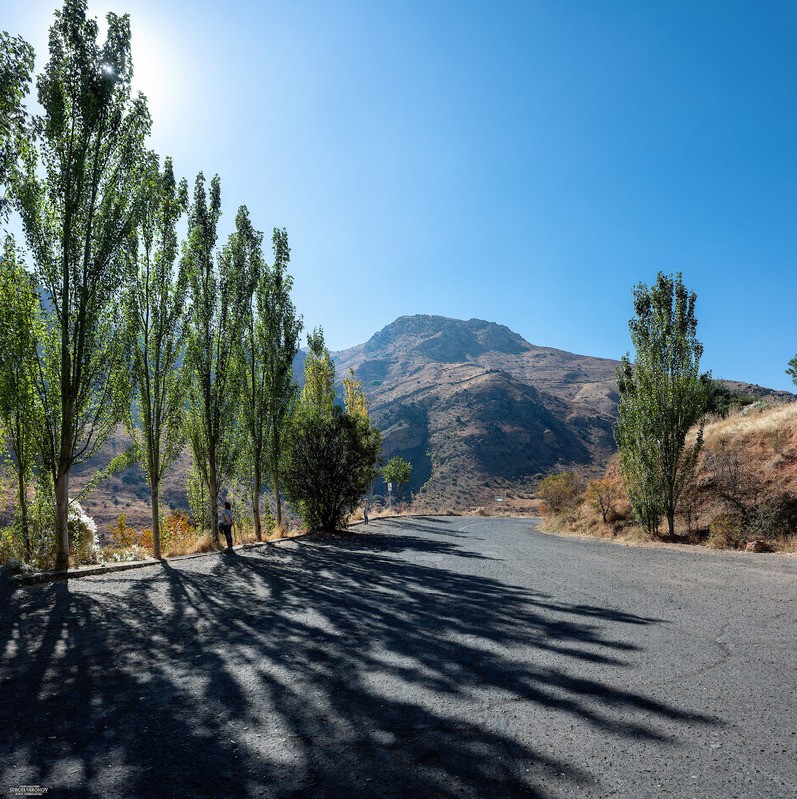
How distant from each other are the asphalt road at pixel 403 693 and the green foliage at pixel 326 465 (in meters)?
11.7

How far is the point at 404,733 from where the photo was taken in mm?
3137

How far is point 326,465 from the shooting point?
1984 cm

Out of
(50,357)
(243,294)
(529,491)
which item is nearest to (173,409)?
(50,357)

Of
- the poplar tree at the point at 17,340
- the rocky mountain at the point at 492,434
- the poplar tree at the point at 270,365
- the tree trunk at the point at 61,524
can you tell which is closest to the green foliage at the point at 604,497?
the poplar tree at the point at 270,365

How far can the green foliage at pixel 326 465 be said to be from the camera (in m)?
19.8

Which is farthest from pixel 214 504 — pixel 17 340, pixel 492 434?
pixel 492 434

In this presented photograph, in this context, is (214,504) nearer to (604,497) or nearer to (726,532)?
(726,532)

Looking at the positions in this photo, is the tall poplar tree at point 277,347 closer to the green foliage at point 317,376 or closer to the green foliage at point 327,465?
the green foliage at point 327,465

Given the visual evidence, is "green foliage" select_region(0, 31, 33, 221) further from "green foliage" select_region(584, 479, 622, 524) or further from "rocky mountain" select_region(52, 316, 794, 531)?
"rocky mountain" select_region(52, 316, 794, 531)

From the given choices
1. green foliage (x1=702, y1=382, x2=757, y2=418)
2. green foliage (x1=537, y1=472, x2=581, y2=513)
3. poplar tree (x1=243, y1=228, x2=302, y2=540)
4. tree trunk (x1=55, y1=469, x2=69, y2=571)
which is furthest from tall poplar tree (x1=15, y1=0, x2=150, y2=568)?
green foliage (x1=702, y1=382, x2=757, y2=418)

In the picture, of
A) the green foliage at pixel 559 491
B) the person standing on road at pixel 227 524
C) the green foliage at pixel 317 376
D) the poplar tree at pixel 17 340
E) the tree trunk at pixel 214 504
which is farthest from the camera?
the green foliage at pixel 559 491

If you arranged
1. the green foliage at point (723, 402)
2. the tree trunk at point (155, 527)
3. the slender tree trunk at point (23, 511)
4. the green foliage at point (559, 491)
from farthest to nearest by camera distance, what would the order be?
the green foliage at point (723, 402), the green foliage at point (559, 491), the slender tree trunk at point (23, 511), the tree trunk at point (155, 527)

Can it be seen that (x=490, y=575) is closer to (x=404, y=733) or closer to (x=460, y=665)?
(x=460, y=665)

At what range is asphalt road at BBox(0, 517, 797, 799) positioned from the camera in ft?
8.75
